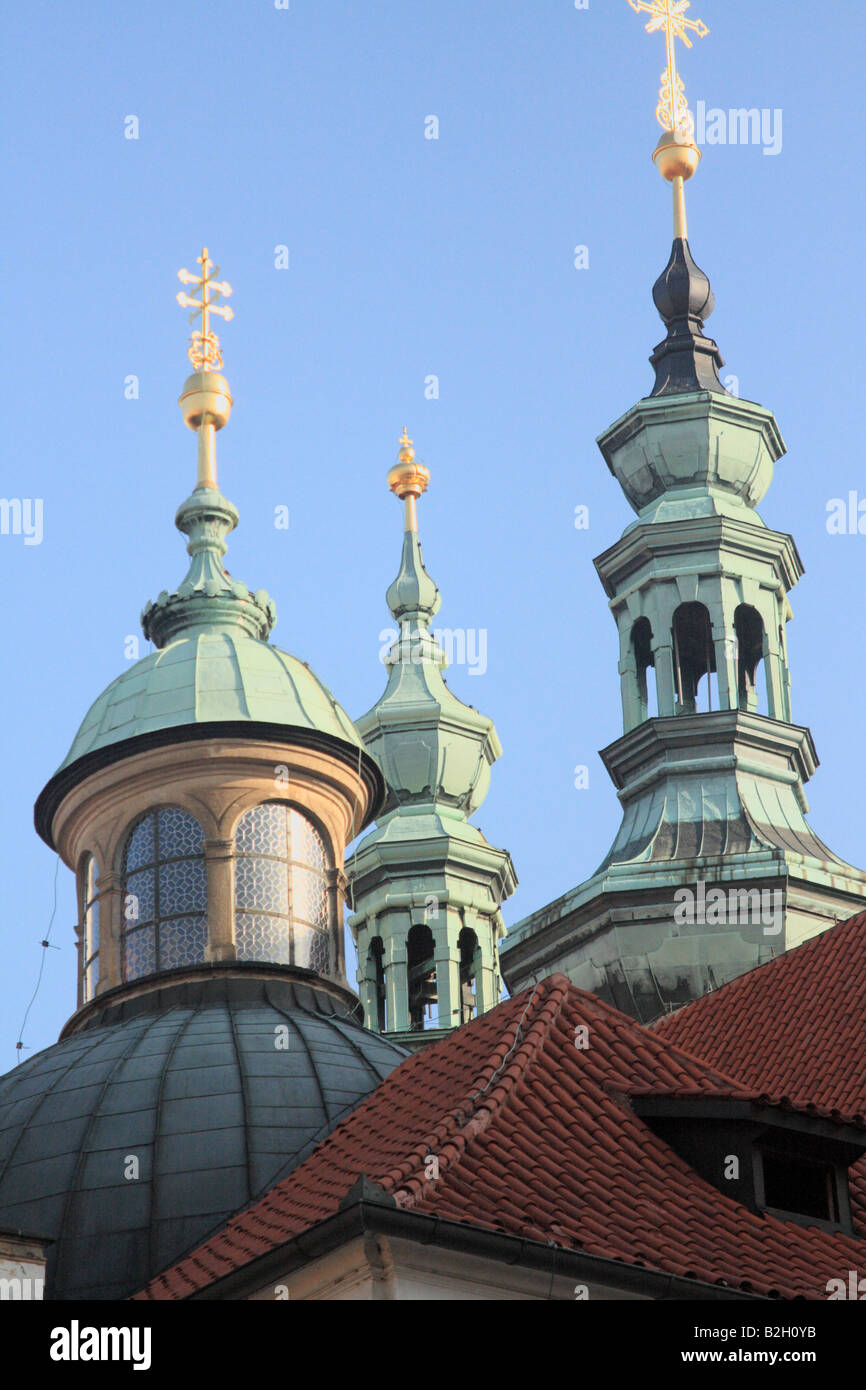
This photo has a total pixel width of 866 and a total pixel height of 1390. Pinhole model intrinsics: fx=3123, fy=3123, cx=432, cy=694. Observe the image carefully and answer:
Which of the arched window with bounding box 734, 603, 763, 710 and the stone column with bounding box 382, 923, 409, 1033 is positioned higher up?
the arched window with bounding box 734, 603, 763, 710

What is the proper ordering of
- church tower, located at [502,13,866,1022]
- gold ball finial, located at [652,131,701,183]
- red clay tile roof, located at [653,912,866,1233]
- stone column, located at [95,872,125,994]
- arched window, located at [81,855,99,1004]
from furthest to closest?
gold ball finial, located at [652,131,701,183] → church tower, located at [502,13,866,1022] → arched window, located at [81,855,99,1004] → stone column, located at [95,872,125,994] → red clay tile roof, located at [653,912,866,1233]

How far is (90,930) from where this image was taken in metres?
31.7

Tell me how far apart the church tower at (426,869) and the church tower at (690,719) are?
4176 mm

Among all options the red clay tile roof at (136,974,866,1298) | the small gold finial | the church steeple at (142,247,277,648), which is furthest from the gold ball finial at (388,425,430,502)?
the red clay tile roof at (136,974,866,1298)

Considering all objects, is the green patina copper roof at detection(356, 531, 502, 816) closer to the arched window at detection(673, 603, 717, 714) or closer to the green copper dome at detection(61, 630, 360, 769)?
the arched window at detection(673, 603, 717, 714)

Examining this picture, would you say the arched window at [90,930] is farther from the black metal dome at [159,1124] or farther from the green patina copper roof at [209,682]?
the black metal dome at [159,1124]

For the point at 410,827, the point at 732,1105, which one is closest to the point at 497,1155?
the point at 732,1105

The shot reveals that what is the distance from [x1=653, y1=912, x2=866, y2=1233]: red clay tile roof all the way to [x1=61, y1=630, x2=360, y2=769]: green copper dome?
192 inches

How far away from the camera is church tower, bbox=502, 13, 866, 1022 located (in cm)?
4525

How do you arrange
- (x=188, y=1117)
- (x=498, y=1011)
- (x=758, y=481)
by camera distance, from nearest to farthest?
1. (x=498, y=1011)
2. (x=188, y=1117)
3. (x=758, y=481)

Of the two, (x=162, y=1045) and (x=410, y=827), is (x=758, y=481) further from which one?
(x=162, y=1045)

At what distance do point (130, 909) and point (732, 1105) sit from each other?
10901 millimetres

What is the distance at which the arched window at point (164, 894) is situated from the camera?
30516 mm
